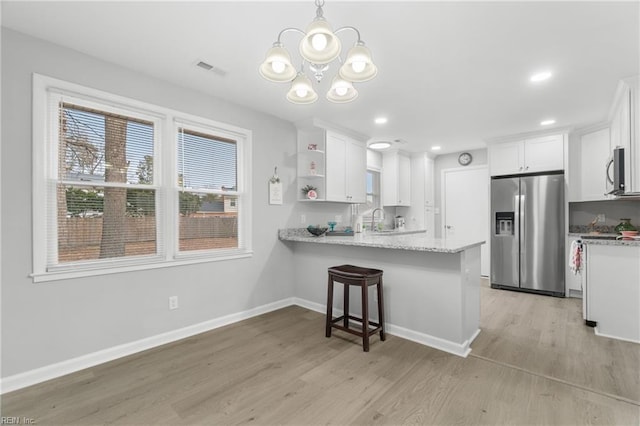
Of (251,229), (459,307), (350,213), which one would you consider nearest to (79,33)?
(251,229)

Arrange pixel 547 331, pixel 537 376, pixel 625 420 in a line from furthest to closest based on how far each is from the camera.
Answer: pixel 547 331
pixel 537 376
pixel 625 420

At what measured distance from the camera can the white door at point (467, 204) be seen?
565 cm

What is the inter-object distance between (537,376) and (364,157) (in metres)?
3.47

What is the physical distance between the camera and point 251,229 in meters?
3.57

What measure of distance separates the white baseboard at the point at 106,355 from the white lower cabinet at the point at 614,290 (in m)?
3.61

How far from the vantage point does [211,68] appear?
8.63 ft

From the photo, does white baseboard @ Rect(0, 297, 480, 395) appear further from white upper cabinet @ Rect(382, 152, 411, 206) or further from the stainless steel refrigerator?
white upper cabinet @ Rect(382, 152, 411, 206)

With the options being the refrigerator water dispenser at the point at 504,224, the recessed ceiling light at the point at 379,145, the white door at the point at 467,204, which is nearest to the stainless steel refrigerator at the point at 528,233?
the refrigerator water dispenser at the point at 504,224

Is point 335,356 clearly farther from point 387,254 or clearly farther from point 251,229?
point 251,229

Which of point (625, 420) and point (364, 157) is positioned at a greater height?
point (364, 157)

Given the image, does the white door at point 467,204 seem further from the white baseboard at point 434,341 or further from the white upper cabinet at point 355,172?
the white baseboard at point 434,341

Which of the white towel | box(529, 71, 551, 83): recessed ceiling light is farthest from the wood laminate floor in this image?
box(529, 71, 551, 83): recessed ceiling light

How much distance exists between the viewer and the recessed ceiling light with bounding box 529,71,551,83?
8.80 feet

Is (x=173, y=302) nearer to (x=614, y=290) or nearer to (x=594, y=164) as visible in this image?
(x=614, y=290)
